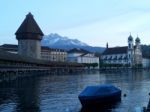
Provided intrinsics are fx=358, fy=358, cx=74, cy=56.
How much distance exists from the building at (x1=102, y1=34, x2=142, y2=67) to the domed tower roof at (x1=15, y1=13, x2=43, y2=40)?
2911 inches

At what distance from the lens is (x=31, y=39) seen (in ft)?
349

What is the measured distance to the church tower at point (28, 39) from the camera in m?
105

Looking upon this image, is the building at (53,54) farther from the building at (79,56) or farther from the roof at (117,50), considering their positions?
the roof at (117,50)

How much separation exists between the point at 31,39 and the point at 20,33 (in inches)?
159

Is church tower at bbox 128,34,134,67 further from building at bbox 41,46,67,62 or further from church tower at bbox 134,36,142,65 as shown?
building at bbox 41,46,67,62

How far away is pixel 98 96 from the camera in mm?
29172

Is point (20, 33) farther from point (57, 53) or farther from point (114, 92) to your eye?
point (114, 92)

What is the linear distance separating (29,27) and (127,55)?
263 feet

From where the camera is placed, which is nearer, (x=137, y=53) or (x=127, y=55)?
(x=127, y=55)

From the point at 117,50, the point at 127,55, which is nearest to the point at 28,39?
the point at 127,55

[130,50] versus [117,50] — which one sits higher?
[117,50]

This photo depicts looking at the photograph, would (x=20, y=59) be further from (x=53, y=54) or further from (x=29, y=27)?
(x=53, y=54)

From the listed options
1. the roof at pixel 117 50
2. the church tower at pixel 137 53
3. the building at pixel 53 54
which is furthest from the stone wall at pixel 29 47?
the church tower at pixel 137 53

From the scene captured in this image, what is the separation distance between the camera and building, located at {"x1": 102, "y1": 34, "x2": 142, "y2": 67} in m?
176
